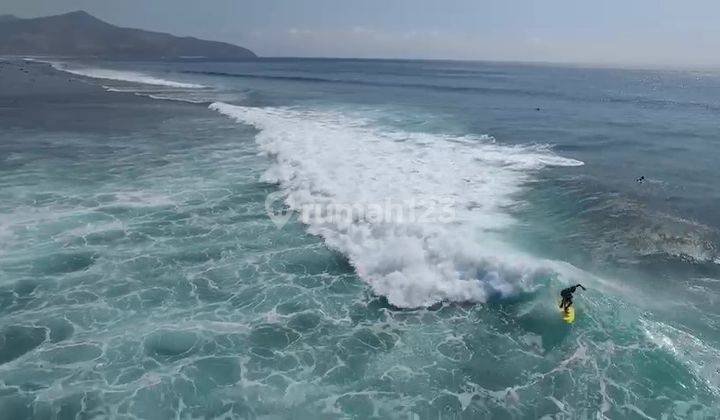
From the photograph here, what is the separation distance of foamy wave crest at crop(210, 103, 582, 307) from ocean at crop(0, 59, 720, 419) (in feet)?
0.50

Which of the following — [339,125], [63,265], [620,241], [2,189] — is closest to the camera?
[63,265]

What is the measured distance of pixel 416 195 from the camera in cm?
3006

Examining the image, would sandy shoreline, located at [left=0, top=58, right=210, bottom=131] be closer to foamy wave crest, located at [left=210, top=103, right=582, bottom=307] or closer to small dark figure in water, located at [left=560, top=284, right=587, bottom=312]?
foamy wave crest, located at [left=210, top=103, right=582, bottom=307]

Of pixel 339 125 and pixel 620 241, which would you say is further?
pixel 339 125

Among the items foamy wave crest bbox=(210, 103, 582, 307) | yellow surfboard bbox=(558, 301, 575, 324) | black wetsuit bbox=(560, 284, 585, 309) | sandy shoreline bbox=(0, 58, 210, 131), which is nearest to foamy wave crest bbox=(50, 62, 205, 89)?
sandy shoreline bbox=(0, 58, 210, 131)

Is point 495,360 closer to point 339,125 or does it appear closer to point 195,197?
point 195,197

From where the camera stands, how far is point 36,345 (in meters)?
16.3

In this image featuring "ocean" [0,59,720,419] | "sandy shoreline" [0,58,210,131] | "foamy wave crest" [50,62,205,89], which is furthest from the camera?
"foamy wave crest" [50,62,205,89]

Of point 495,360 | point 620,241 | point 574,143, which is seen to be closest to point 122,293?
point 495,360

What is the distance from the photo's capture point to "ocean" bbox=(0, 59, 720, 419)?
14.8 m

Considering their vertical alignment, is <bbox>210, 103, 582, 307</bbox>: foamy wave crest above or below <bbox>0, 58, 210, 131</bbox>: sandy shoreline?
below

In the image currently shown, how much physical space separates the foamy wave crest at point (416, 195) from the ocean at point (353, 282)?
15 cm

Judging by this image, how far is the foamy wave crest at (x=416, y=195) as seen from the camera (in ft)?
66.3

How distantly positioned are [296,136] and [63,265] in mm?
27380
